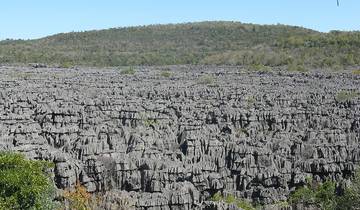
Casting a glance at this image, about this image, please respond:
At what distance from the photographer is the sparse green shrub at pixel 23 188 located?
2048 centimetres

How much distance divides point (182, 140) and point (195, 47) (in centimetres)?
8369

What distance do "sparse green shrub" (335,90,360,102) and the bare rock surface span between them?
0.42 m

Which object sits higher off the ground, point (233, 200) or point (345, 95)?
point (345, 95)

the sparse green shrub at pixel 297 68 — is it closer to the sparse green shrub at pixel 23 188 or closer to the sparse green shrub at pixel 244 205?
the sparse green shrub at pixel 244 205

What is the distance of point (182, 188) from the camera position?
80.3ft

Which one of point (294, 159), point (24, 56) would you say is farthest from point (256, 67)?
point (294, 159)

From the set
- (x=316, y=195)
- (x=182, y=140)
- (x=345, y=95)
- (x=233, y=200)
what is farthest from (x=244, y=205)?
(x=345, y=95)

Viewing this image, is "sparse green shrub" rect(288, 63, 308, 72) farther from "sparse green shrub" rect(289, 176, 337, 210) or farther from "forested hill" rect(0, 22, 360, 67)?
"sparse green shrub" rect(289, 176, 337, 210)

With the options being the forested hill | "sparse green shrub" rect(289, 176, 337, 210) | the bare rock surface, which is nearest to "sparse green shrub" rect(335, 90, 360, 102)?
the bare rock surface

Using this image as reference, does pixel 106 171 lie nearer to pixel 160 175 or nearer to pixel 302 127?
pixel 160 175

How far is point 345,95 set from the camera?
4166 cm

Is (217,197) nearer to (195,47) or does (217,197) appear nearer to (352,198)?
(352,198)

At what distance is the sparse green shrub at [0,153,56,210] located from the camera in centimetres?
2048

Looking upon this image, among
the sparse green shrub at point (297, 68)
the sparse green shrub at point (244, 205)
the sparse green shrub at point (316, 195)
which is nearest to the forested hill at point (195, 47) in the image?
the sparse green shrub at point (297, 68)
